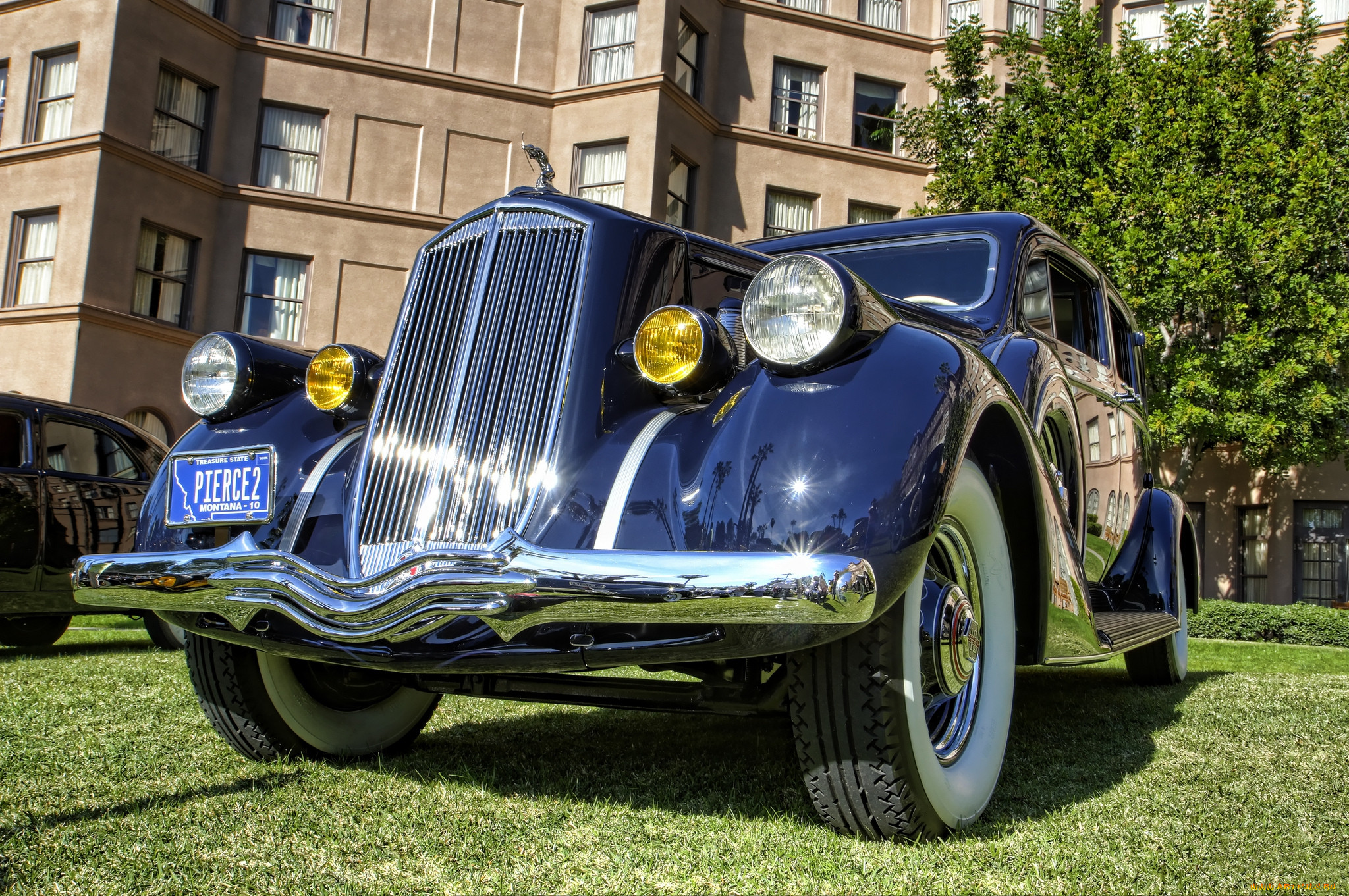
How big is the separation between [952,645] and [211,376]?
7.41ft

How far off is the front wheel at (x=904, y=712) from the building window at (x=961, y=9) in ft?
66.3

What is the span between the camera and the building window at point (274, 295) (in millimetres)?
17000

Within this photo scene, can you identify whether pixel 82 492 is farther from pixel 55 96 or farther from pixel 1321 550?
pixel 1321 550

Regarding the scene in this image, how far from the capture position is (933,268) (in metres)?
4.07

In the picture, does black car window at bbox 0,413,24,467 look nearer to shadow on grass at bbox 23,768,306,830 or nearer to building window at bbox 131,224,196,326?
shadow on grass at bbox 23,768,306,830

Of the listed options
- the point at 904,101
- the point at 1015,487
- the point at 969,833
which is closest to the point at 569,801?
the point at 969,833

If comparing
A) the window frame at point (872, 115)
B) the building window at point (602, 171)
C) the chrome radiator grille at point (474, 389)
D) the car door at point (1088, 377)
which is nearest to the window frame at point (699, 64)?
the building window at point (602, 171)

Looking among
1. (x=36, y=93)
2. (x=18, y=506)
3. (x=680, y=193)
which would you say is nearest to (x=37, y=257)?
(x=36, y=93)

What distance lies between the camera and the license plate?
2768mm

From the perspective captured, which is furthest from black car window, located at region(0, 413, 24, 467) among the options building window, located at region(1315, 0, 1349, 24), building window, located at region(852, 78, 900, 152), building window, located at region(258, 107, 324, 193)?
building window, located at region(1315, 0, 1349, 24)

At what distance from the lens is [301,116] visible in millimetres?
17406

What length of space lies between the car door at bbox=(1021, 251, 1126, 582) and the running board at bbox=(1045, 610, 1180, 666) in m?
0.21

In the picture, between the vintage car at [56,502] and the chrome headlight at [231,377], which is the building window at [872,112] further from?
the chrome headlight at [231,377]

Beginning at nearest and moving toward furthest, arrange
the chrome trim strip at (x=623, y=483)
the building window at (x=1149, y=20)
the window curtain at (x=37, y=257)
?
the chrome trim strip at (x=623, y=483)
the window curtain at (x=37, y=257)
the building window at (x=1149, y=20)
